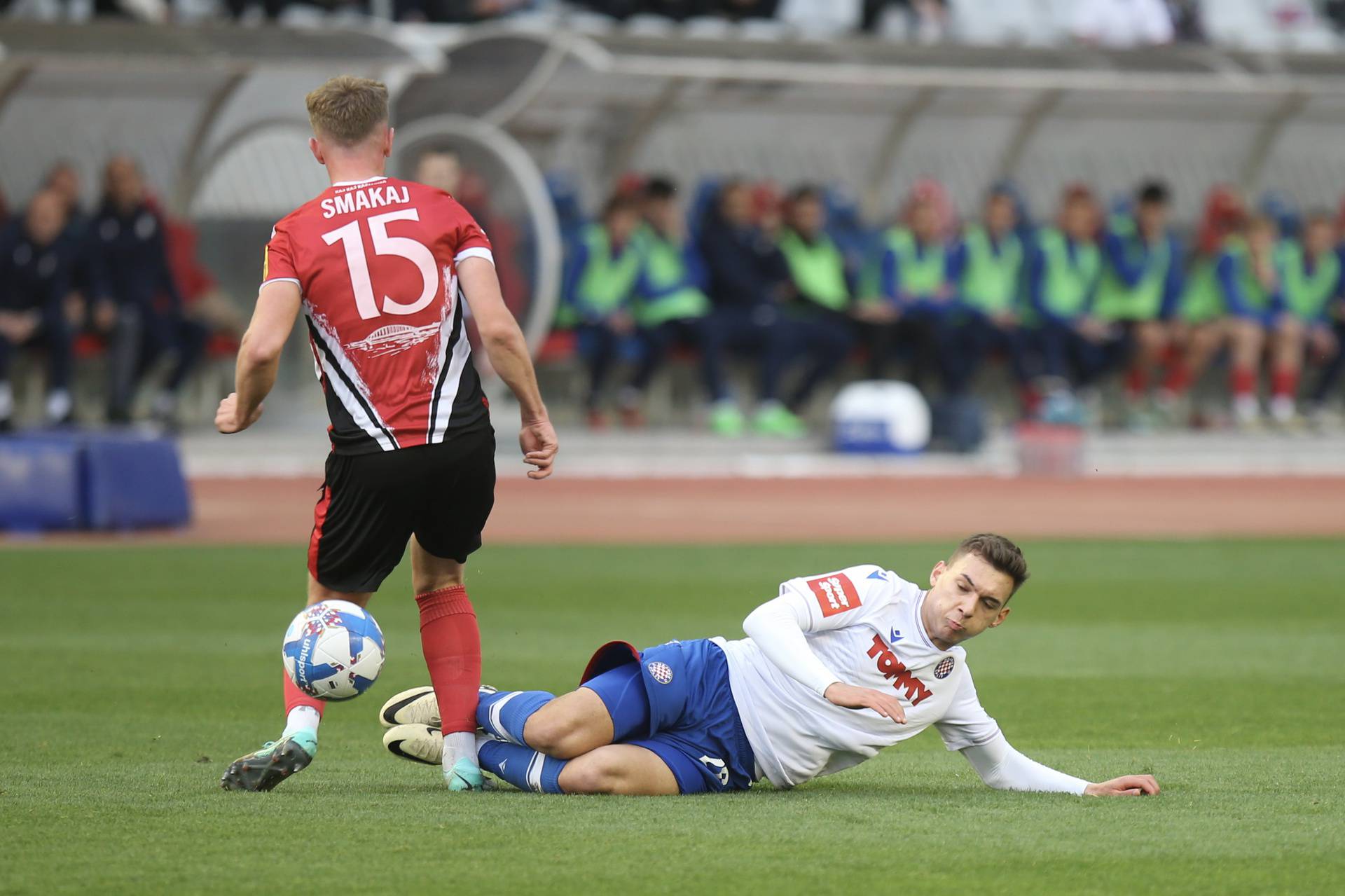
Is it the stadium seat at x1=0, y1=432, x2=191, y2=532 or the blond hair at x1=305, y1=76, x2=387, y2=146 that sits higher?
the blond hair at x1=305, y1=76, x2=387, y2=146

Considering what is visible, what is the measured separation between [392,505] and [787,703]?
1.16m

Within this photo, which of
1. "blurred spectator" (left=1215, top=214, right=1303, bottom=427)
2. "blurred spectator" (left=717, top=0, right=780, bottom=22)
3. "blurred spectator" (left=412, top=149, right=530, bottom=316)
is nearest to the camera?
"blurred spectator" (left=412, top=149, right=530, bottom=316)

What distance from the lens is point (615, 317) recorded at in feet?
60.7

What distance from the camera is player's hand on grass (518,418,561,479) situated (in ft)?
17.8

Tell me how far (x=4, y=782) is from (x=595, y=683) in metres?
1.60

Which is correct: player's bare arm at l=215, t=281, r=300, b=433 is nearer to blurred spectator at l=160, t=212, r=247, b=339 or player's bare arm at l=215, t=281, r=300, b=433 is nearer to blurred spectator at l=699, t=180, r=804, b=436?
blurred spectator at l=160, t=212, r=247, b=339

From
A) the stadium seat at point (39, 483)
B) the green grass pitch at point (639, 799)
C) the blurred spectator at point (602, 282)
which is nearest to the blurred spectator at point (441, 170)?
the blurred spectator at point (602, 282)

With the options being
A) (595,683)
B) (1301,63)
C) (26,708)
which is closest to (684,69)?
(1301,63)

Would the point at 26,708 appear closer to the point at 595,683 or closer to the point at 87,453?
the point at 595,683

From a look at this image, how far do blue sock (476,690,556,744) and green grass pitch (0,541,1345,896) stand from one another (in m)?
0.18

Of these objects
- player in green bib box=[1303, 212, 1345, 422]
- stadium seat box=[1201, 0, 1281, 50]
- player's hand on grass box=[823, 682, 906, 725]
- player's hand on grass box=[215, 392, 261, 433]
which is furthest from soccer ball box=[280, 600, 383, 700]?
stadium seat box=[1201, 0, 1281, 50]

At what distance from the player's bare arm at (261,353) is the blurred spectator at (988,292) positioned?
15104mm

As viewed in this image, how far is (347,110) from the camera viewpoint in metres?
5.23

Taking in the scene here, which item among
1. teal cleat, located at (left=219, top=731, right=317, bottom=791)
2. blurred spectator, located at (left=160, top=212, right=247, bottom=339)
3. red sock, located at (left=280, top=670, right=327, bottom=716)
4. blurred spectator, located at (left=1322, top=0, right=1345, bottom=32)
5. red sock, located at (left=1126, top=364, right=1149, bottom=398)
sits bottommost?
red sock, located at (left=1126, top=364, right=1149, bottom=398)
